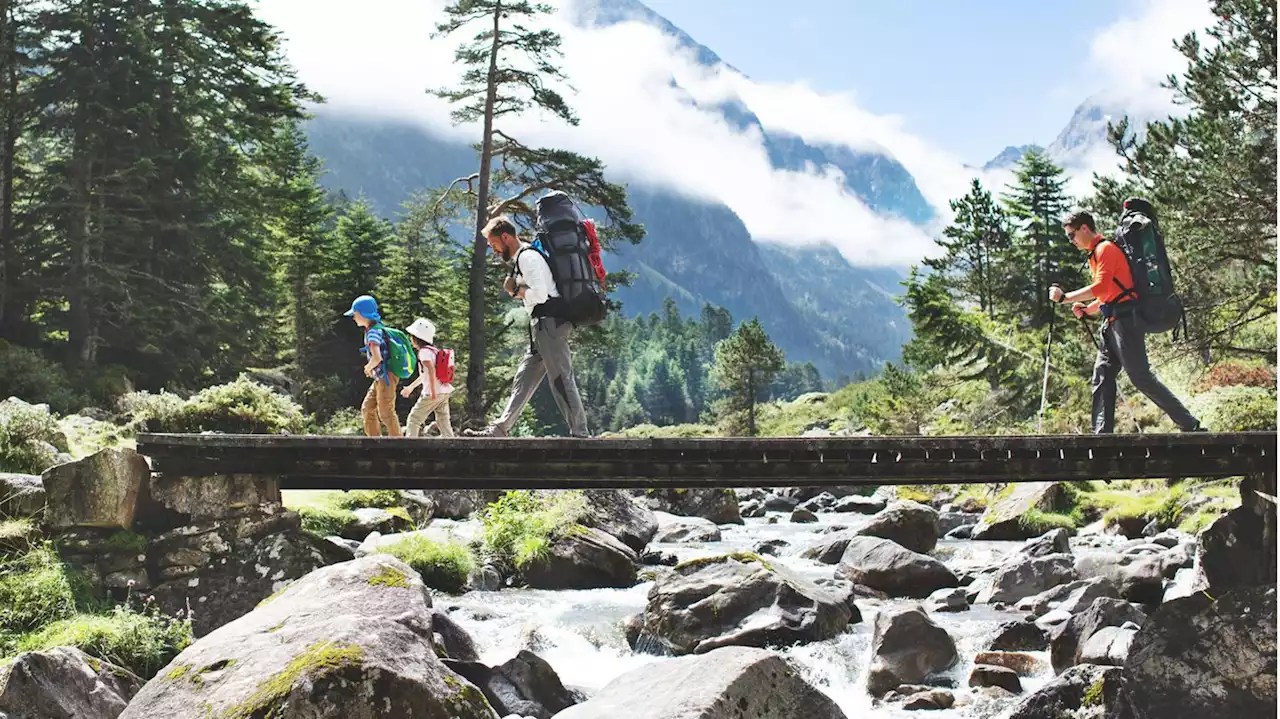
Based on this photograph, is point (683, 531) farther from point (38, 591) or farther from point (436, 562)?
point (38, 591)

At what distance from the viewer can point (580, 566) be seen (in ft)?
57.1

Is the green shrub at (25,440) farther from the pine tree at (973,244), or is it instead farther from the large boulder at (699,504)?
the pine tree at (973,244)

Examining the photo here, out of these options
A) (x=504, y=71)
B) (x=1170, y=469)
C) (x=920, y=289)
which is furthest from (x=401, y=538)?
(x=920, y=289)

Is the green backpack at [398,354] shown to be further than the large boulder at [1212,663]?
Yes

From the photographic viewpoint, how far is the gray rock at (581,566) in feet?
56.0

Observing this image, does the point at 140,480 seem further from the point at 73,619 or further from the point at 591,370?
the point at 591,370

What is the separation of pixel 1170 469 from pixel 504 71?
24.9m

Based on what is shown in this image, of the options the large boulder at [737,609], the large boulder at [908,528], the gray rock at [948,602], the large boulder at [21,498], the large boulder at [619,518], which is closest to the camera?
the large boulder at [21,498]

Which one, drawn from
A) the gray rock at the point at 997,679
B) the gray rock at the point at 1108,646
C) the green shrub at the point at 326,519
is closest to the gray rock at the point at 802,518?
the green shrub at the point at 326,519

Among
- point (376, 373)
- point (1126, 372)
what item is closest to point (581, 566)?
point (376, 373)

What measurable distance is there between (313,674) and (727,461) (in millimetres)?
5251

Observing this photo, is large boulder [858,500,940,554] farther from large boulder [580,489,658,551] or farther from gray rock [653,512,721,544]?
large boulder [580,489,658,551]

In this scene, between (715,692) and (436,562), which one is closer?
(715,692)

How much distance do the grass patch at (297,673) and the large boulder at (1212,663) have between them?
24.5 ft
